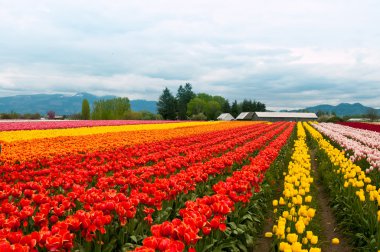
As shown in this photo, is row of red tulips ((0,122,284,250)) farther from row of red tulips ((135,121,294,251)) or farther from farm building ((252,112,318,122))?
farm building ((252,112,318,122))

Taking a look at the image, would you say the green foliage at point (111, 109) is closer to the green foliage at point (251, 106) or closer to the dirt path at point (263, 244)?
the green foliage at point (251, 106)

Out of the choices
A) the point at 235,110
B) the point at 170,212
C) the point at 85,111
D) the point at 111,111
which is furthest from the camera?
the point at 235,110

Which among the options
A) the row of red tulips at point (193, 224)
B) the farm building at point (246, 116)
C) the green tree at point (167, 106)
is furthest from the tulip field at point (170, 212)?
the farm building at point (246, 116)

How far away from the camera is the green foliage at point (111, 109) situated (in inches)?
3250

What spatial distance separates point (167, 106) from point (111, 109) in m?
Result: 15.0

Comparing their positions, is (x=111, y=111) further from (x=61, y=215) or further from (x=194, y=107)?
(x=61, y=215)

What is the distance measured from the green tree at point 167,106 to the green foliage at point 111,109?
397 inches

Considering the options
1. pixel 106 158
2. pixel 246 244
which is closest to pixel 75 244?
pixel 246 244

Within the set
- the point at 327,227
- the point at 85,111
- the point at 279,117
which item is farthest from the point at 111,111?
the point at 327,227

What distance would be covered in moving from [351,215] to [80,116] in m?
81.6

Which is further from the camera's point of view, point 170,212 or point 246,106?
point 246,106

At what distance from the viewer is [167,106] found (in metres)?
98.8

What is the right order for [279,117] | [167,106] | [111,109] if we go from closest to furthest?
[111,109] → [167,106] → [279,117]

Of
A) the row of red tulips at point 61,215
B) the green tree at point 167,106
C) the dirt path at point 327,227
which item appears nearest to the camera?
the row of red tulips at point 61,215
